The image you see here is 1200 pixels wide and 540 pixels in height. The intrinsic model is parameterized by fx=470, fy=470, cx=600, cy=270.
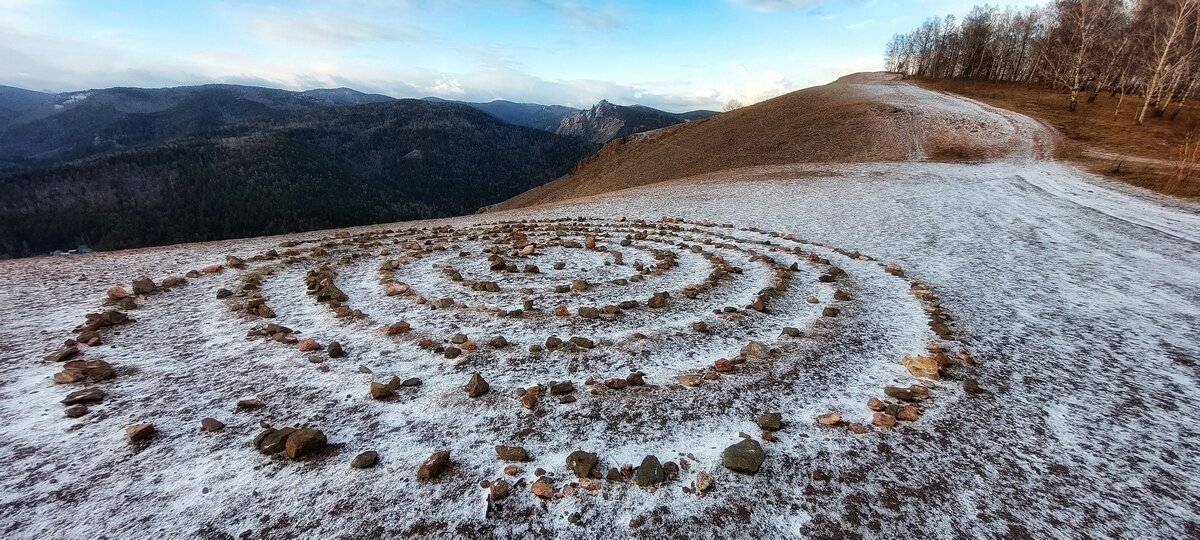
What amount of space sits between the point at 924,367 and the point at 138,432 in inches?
445

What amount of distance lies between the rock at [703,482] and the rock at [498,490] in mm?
2111

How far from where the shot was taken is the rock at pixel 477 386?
7078 mm

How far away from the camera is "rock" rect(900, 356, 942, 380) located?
771 cm

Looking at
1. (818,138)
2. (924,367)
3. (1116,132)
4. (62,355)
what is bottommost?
(62,355)

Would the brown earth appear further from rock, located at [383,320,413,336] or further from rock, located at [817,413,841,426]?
rock, located at [383,320,413,336]

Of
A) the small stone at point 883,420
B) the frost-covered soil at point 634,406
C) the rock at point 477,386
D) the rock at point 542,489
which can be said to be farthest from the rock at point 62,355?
the small stone at point 883,420

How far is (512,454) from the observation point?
5680mm

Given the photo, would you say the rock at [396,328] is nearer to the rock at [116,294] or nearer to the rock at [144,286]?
the rock at [116,294]

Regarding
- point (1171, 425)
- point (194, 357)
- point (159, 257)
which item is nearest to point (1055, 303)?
point (1171, 425)

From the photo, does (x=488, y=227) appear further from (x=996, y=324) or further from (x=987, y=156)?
(x=987, y=156)

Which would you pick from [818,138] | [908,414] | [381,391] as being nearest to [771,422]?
[908,414]

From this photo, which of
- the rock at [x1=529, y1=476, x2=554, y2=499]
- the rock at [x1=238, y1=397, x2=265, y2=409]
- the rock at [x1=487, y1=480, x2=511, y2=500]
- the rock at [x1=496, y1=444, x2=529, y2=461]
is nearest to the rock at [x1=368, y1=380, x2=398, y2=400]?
the rock at [x1=238, y1=397, x2=265, y2=409]

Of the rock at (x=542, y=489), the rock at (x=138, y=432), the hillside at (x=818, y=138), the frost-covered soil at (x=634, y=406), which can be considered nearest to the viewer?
the frost-covered soil at (x=634, y=406)

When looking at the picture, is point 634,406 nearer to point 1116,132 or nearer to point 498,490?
point 498,490
